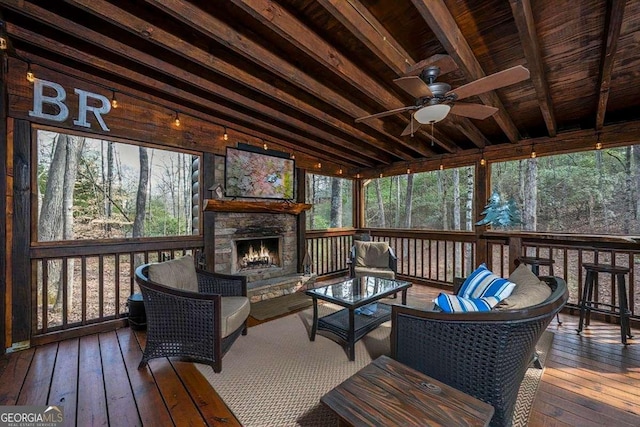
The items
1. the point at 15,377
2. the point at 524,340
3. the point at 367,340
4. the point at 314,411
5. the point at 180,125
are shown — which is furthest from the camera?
the point at 180,125

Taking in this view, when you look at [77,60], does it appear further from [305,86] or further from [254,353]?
[254,353]

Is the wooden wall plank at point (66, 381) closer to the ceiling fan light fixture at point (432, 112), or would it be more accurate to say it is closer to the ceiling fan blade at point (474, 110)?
the ceiling fan light fixture at point (432, 112)

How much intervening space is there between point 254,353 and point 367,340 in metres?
1.21

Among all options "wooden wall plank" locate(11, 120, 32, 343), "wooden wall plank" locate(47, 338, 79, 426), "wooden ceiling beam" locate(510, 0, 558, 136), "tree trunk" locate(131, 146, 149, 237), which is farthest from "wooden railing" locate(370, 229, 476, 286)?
"wooden wall plank" locate(11, 120, 32, 343)

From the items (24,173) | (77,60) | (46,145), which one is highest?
(77,60)

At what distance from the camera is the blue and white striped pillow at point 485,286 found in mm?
1908

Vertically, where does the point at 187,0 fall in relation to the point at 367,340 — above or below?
above

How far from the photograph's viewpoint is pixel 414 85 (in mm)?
2135

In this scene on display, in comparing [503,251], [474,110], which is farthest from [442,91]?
[503,251]

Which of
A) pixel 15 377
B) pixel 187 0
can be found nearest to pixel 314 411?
pixel 15 377

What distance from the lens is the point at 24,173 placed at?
2672 millimetres

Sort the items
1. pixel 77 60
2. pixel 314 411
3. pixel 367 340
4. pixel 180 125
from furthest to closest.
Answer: pixel 180 125 < pixel 367 340 < pixel 77 60 < pixel 314 411

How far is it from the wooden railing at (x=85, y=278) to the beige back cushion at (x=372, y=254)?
2668 millimetres

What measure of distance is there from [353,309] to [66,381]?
244cm
